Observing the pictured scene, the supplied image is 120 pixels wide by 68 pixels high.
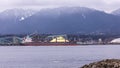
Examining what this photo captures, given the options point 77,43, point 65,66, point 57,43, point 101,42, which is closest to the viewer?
point 65,66

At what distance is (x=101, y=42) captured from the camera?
193 meters

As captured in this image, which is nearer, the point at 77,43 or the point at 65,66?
the point at 65,66

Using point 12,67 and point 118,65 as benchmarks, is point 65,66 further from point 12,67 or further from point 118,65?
point 118,65

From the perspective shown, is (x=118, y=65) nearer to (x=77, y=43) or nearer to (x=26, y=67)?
(x=26, y=67)

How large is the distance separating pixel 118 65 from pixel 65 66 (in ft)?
64.9

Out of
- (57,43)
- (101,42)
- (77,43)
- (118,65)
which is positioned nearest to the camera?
(118,65)

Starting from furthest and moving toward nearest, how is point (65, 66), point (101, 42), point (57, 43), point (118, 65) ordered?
point (101, 42) → point (57, 43) → point (65, 66) → point (118, 65)

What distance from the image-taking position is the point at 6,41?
183250 mm

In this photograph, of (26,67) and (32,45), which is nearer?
(26,67)

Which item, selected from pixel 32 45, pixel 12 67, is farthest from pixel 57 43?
pixel 12 67

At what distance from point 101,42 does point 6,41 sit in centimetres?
3605

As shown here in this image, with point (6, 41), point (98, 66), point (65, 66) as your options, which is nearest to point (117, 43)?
point (6, 41)

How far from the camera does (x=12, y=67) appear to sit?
5841cm

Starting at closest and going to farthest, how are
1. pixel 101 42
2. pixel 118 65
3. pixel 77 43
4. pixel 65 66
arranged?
pixel 118 65 → pixel 65 66 → pixel 77 43 → pixel 101 42
